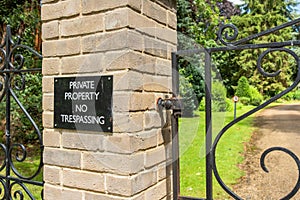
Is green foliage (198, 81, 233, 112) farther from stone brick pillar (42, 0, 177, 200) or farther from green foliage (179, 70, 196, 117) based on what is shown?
stone brick pillar (42, 0, 177, 200)

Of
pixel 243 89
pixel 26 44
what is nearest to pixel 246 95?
pixel 243 89

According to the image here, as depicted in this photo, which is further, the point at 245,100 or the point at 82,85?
the point at 245,100

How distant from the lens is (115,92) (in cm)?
121

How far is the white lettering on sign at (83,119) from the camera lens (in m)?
1.25

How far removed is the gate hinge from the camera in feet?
4.55

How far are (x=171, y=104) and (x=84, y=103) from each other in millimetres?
401

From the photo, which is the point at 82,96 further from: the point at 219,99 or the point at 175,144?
the point at 219,99

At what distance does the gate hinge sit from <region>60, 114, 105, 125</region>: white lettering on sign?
0.29 m

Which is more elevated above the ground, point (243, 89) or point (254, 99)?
point (243, 89)

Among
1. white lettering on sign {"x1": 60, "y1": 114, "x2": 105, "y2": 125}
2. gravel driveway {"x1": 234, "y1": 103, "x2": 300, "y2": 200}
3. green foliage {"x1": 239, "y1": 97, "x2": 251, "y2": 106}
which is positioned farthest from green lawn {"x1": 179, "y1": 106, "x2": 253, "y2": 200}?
green foliage {"x1": 239, "y1": 97, "x2": 251, "y2": 106}

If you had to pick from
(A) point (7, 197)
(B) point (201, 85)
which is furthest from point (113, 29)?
(B) point (201, 85)

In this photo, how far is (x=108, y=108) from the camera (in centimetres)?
123

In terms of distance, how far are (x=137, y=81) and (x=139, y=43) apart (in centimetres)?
17

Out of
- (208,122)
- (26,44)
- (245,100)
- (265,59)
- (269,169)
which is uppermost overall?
(265,59)
